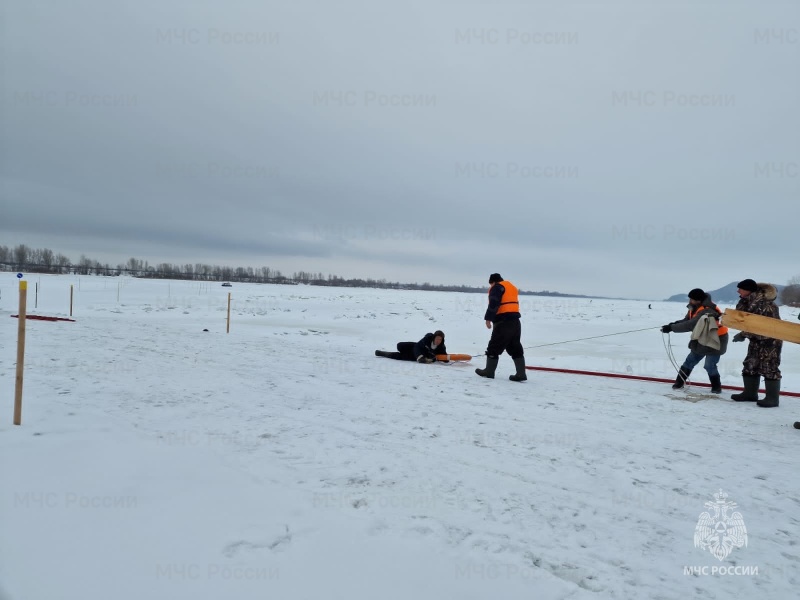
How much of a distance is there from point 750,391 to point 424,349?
5.50m

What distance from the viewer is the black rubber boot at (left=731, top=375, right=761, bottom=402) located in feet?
20.6

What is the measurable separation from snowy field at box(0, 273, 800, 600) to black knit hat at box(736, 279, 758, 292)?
169 cm

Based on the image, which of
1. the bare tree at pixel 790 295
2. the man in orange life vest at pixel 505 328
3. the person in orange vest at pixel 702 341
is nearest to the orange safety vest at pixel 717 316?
the person in orange vest at pixel 702 341

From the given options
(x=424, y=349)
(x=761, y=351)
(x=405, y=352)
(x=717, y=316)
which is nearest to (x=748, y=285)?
(x=717, y=316)

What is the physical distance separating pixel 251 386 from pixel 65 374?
8.28 ft

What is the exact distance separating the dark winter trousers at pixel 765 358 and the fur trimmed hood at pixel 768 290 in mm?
638

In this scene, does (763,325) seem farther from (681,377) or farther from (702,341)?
(681,377)

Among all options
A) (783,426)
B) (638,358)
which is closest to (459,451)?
(783,426)

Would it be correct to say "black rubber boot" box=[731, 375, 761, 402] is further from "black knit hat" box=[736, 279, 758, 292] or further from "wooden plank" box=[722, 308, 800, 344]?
"black knit hat" box=[736, 279, 758, 292]

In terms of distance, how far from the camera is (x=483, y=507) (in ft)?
9.51

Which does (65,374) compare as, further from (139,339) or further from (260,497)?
(260,497)

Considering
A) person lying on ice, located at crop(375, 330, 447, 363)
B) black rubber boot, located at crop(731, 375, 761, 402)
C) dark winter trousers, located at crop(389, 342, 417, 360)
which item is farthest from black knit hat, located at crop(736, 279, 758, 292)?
dark winter trousers, located at crop(389, 342, 417, 360)

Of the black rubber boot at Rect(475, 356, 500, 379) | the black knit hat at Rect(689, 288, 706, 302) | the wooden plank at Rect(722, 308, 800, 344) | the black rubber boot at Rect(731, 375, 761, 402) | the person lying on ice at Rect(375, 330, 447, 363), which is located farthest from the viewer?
the person lying on ice at Rect(375, 330, 447, 363)

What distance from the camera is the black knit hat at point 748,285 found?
246 inches
